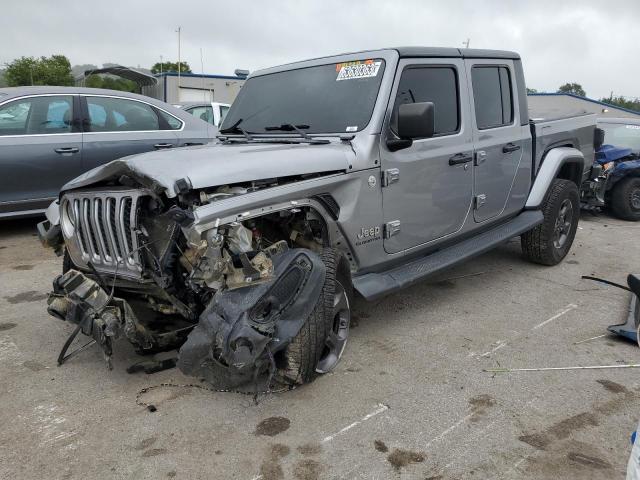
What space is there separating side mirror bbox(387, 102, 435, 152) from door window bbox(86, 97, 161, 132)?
4.11 m

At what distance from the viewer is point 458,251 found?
4395mm

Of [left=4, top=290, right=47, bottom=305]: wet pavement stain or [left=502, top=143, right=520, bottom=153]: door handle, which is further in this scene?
[left=502, top=143, right=520, bottom=153]: door handle

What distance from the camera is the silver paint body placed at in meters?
2.79

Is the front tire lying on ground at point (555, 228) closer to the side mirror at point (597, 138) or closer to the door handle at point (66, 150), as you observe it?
the side mirror at point (597, 138)

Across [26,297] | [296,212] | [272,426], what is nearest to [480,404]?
[272,426]

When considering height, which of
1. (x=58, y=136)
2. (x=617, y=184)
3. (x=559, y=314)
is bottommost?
(x=559, y=314)

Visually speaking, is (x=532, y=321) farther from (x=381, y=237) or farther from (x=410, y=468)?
(x=410, y=468)

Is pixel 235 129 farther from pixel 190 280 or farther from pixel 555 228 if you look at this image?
pixel 555 228

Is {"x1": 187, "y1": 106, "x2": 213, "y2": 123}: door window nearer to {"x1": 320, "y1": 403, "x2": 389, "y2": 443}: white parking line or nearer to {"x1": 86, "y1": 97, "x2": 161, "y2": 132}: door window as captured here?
{"x1": 86, "y1": 97, "x2": 161, "y2": 132}: door window

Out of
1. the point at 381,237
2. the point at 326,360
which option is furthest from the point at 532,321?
the point at 326,360

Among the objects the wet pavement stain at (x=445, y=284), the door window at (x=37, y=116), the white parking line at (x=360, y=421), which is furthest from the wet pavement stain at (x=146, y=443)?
the door window at (x=37, y=116)

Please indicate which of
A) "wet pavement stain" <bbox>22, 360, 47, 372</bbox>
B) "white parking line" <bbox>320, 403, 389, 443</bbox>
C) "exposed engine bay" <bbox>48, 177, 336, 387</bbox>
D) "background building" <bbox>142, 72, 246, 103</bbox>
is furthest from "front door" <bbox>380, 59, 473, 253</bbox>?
"background building" <bbox>142, 72, 246, 103</bbox>

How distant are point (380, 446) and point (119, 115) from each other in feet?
17.3

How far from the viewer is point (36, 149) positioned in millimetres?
5805
